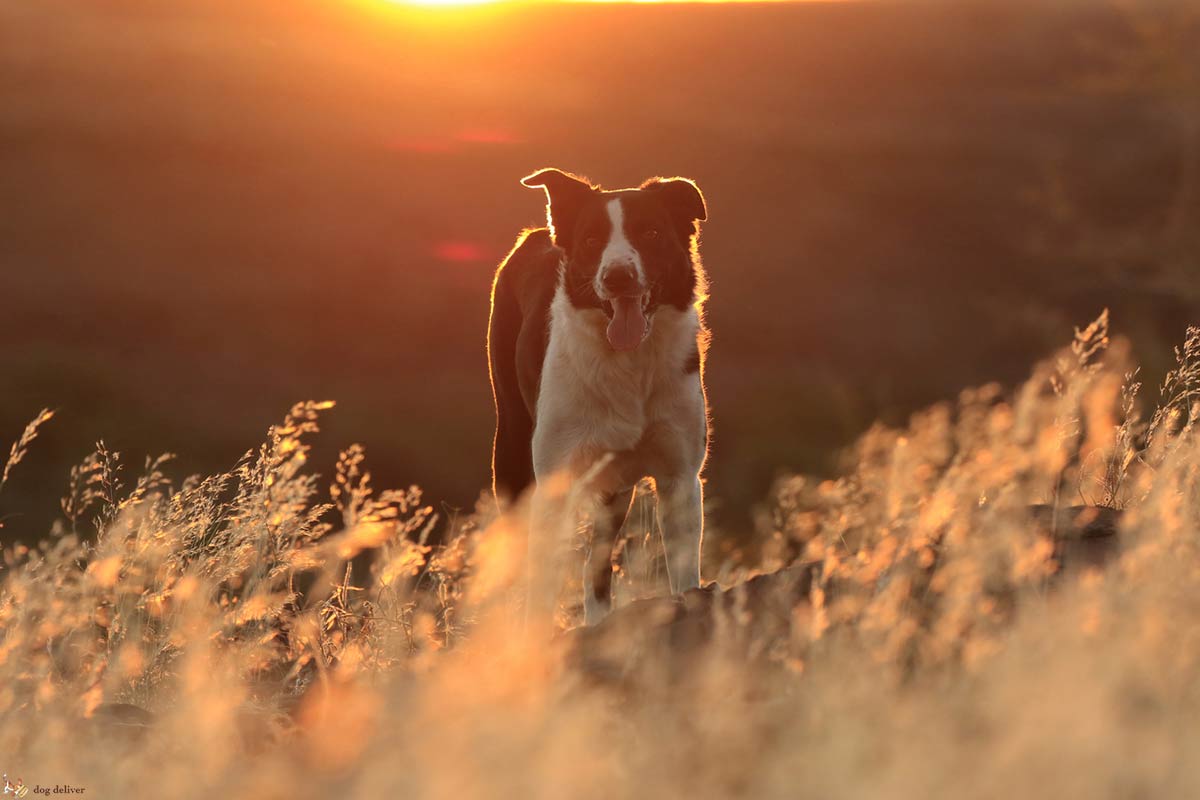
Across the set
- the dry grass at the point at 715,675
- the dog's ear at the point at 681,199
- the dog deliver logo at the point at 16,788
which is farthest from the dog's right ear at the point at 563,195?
the dog deliver logo at the point at 16,788

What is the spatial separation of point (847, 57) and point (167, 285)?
17362 mm

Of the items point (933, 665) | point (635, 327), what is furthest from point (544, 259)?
point (933, 665)

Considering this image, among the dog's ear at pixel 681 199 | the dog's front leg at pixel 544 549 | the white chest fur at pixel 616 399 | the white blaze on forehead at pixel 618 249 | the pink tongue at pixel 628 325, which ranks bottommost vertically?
the dog's front leg at pixel 544 549

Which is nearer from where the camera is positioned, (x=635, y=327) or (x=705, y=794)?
(x=705, y=794)

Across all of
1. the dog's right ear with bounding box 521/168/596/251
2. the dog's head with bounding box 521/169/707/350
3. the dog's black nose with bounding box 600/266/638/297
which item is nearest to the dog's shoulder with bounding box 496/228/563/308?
the dog's right ear with bounding box 521/168/596/251

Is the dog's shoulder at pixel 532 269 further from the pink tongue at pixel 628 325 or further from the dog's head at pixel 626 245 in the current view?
the pink tongue at pixel 628 325

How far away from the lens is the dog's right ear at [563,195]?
→ 647 centimetres

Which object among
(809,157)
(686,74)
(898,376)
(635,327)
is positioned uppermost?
(686,74)

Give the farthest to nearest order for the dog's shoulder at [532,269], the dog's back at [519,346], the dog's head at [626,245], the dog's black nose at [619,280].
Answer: the dog's shoulder at [532,269] → the dog's back at [519,346] → the dog's head at [626,245] → the dog's black nose at [619,280]

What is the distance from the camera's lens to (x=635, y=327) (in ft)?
20.2

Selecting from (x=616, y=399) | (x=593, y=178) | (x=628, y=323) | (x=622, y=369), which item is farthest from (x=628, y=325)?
(x=593, y=178)

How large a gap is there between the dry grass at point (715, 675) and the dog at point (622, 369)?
75cm

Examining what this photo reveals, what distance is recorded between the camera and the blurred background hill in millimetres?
21406

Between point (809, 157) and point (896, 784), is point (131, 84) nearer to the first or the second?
point (809, 157)
